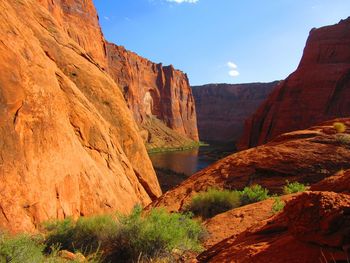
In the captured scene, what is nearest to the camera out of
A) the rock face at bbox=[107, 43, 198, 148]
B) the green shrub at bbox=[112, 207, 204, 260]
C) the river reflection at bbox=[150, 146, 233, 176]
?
the green shrub at bbox=[112, 207, 204, 260]

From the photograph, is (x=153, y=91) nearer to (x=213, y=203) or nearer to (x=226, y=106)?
(x=226, y=106)

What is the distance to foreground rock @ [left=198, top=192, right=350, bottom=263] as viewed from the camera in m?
2.91

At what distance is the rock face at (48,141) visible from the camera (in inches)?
272

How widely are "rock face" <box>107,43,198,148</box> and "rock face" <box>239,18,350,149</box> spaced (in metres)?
36.0

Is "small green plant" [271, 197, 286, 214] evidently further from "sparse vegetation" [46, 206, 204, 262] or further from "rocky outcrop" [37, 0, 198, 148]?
"rocky outcrop" [37, 0, 198, 148]

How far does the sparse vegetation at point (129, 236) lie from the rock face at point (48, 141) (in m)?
1.11

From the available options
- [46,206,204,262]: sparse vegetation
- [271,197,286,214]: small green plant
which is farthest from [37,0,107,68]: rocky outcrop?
[271,197,286,214]: small green plant

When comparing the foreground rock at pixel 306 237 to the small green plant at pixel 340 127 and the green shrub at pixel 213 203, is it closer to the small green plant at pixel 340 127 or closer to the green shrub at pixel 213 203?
the green shrub at pixel 213 203

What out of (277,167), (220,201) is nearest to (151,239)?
(220,201)

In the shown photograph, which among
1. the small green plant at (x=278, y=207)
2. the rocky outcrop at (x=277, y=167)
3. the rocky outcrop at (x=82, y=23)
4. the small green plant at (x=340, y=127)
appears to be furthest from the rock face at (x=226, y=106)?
the small green plant at (x=278, y=207)

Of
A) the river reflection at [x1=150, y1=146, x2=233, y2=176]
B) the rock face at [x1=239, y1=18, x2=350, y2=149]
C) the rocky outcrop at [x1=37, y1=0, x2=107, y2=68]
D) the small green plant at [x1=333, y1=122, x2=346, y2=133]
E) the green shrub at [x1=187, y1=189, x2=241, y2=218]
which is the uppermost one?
the rocky outcrop at [x1=37, y1=0, x2=107, y2=68]

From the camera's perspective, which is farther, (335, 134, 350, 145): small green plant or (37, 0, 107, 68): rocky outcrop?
(37, 0, 107, 68): rocky outcrop

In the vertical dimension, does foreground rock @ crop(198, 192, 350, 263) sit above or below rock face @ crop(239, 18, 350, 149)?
below

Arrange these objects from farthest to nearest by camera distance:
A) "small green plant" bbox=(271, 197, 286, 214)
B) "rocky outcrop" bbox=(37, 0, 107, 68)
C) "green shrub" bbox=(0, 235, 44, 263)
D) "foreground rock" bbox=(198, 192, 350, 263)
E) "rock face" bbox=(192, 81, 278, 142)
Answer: "rock face" bbox=(192, 81, 278, 142) → "rocky outcrop" bbox=(37, 0, 107, 68) → "small green plant" bbox=(271, 197, 286, 214) → "green shrub" bbox=(0, 235, 44, 263) → "foreground rock" bbox=(198, 192, 350, 263)
